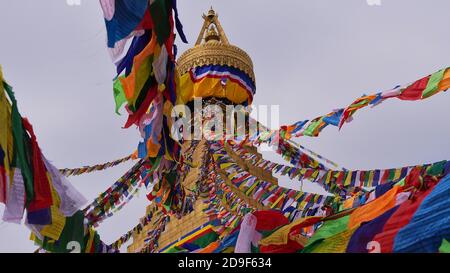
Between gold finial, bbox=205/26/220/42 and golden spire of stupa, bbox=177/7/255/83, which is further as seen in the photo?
gold finial, bbox=205/26/220/42

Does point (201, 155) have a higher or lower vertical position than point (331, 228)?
higher

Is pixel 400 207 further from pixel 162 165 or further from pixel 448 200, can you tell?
pixel 162 165

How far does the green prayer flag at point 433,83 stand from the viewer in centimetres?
671

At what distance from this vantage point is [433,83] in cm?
676

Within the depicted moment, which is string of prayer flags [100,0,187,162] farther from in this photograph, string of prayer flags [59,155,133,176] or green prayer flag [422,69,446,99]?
string of prayer flags [59,155,133,176]

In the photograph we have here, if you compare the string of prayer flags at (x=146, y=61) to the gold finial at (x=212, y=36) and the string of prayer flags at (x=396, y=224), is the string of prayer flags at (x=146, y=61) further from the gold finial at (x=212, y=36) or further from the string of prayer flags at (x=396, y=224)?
the gold finial at (x=212, y=36)

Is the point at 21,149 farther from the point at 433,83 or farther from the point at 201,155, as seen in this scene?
the point at 201,155

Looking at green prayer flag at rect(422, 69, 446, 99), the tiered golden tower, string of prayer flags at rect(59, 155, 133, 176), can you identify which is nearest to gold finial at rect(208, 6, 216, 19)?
the tiered golden tower

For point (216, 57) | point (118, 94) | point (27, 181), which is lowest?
point (27, 181)

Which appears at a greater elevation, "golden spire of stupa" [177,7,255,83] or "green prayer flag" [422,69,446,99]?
"golden spire of stupa" [177,7,255,83]

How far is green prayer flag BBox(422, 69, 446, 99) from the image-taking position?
22.0 feet

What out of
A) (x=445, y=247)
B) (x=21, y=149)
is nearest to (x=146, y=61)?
(x=21, y=149)

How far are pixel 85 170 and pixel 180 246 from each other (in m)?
5.17
